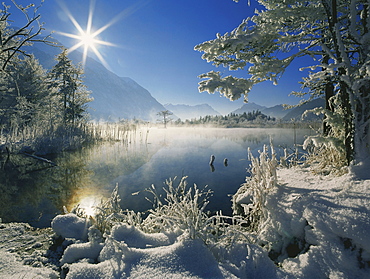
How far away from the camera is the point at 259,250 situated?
77.4 inches

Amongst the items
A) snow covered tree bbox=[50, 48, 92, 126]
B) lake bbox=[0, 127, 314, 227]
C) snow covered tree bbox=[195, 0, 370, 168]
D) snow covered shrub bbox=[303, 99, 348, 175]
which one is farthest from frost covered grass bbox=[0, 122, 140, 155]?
snow covered shrub bbox=[303, 99, 348, 175]

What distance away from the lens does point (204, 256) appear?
1837mm

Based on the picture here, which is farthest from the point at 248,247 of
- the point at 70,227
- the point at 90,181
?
the point at 90,181

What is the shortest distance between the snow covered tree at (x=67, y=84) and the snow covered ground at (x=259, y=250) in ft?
64.2

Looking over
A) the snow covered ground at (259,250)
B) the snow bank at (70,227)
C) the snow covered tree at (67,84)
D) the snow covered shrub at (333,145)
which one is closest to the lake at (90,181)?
the snow bank at (70,227)

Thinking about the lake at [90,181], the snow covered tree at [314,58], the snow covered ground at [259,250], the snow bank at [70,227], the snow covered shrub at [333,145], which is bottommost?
the lake at [90,181]

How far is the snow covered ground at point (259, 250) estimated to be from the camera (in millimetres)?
1712

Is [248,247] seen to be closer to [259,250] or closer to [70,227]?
[259,250]

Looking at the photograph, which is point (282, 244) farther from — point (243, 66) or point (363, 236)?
point (243, 66)

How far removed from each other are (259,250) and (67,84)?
23.8m

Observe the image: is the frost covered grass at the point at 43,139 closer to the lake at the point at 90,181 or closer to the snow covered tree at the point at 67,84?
the lake at the point at 90,181

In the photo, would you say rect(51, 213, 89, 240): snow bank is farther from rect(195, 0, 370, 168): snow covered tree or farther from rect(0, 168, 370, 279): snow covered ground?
rect(195, 0, 370, 168): snow covered tree

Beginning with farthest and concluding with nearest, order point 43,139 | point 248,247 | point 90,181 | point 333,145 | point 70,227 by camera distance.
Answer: point 43,139, point 90,181, point 333,145, point 70,227, point 248,247

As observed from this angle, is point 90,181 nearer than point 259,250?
No
